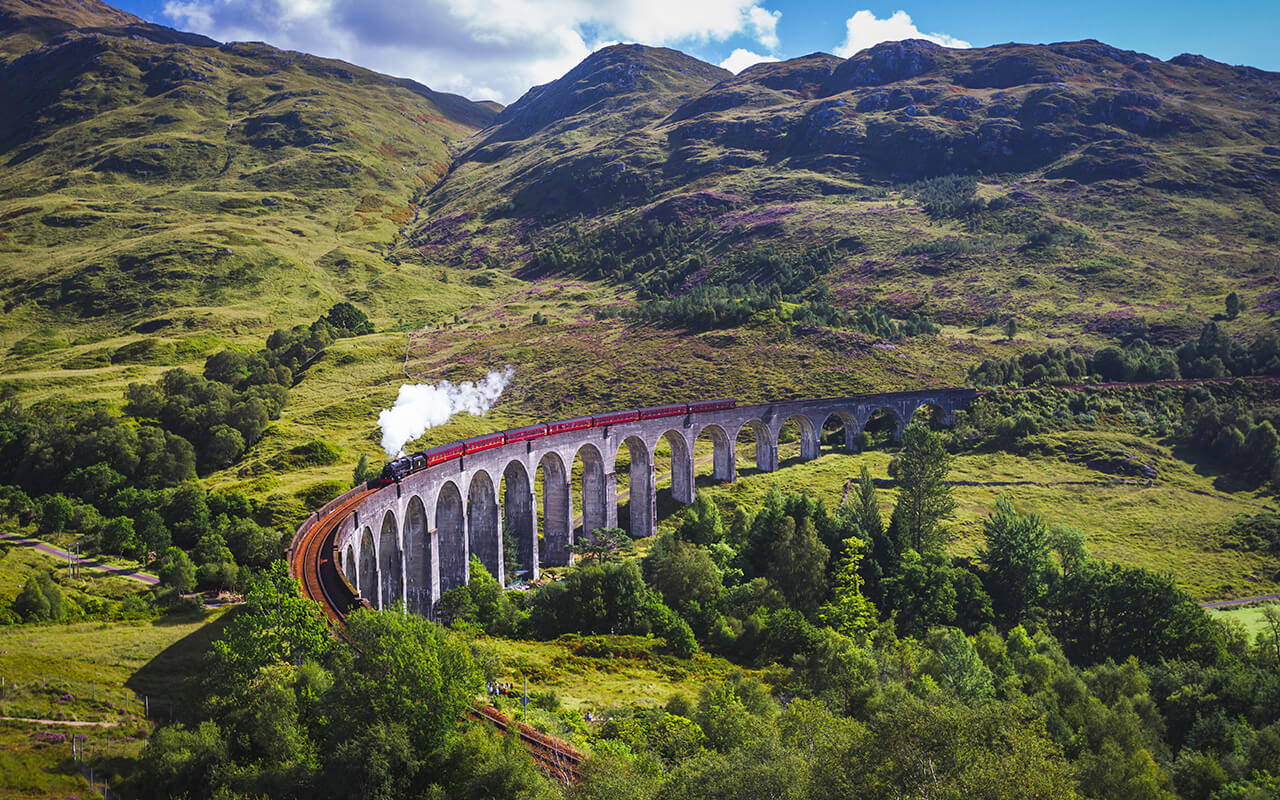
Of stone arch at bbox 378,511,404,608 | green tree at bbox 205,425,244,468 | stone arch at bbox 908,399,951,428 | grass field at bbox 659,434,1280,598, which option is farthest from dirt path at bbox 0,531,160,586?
stone arch at bbox 908,399,951,428

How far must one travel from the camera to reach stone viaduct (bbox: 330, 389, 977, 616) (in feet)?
158

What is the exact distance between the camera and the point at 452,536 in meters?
56.1

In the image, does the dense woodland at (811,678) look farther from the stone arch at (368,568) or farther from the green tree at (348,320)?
the green tree at (348,320)

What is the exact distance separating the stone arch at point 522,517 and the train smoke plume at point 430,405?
53.0 ft

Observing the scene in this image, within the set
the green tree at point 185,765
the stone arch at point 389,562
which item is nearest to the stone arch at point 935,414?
the stone arch at point 389,562

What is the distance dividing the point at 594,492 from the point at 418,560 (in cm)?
2365

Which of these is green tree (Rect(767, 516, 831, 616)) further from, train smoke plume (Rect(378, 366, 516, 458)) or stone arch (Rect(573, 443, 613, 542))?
train smoke plume (Rect(378, 366, 516, 458))

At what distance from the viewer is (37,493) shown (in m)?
73.5

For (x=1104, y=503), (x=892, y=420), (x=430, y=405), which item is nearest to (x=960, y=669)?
(x=1104, y=503)

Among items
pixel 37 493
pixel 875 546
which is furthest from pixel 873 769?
pixel 37 493

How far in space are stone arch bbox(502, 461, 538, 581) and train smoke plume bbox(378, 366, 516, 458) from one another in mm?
16162

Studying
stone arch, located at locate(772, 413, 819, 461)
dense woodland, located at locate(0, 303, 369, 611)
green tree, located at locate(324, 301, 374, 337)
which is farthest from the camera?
green tree, located at locate(324, 301, 374, 337)

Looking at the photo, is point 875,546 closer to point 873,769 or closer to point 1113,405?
point 873,769

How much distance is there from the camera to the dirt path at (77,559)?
5759 centimetres
